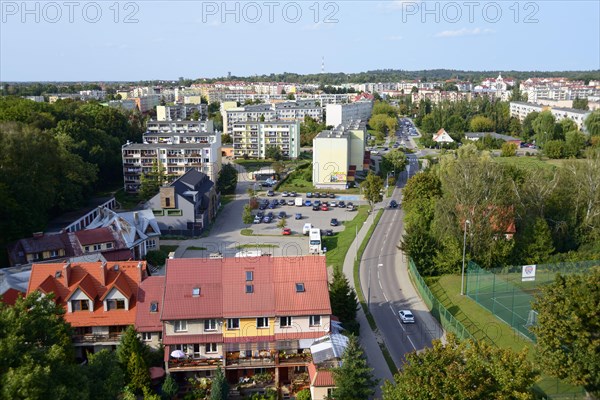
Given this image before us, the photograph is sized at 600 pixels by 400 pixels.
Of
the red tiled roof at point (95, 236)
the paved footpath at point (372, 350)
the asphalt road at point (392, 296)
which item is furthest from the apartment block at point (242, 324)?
the red tiled roof at point (95, 236)

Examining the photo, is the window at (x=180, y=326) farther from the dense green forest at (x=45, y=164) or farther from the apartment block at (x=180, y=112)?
the apartment block at (x=180, y=112)

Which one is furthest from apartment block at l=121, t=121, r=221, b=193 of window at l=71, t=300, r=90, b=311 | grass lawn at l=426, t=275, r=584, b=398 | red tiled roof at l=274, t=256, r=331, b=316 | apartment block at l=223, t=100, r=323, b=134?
red tiled roof at l=274, t=256, r=331, b=316

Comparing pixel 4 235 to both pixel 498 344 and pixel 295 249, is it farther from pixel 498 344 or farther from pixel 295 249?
pixel 498 344

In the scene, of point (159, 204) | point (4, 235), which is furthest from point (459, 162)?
point (4, 235)

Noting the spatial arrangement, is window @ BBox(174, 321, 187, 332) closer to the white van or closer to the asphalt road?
the asphalt road

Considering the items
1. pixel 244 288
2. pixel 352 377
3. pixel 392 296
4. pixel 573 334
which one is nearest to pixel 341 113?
pixel 392 296

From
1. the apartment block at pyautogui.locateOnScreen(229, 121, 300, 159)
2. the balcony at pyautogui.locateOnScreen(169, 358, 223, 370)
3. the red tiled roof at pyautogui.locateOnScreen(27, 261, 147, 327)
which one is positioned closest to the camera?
the balcony at pyautogui.locateOnScreen(169, 358, 223, 370)

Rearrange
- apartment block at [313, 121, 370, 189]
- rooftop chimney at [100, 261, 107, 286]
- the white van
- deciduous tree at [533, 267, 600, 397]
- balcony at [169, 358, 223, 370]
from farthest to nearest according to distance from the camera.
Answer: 1. apartment block at [313, 121, 370, 189]
2. the white van
3. rooftop chimney at [100, 261, 107, 286]
4. balcony at [169, 358, 223, 370]
5. deciduous tree at [533, 267, 600, 397]
